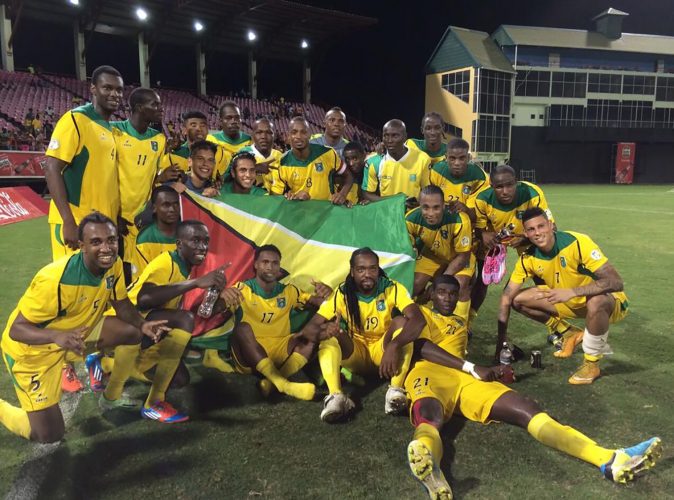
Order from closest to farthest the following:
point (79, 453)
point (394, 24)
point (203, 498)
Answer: point (203, 498)
point (79, 453)
point (394, 24)

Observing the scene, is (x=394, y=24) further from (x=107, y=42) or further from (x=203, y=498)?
(x=203, y=498)

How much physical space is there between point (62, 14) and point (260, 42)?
12020 millimetres

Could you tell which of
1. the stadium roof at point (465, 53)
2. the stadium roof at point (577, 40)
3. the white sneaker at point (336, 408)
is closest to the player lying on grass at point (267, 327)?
the white sneaker at point (336, 408)

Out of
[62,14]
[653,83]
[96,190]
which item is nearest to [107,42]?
[62,14]

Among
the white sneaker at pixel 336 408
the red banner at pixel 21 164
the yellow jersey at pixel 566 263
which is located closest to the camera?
the white sneaker at pixel 336 408

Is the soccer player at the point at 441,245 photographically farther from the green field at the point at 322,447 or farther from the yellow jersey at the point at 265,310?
the yellow jersey at the point at 265,310

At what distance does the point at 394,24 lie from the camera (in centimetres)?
4175

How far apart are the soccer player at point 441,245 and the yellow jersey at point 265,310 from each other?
1418mm

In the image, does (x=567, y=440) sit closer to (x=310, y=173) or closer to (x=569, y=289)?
(x=569, y=289)

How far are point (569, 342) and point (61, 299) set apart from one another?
402 cm

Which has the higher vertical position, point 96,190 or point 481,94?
point 481,94

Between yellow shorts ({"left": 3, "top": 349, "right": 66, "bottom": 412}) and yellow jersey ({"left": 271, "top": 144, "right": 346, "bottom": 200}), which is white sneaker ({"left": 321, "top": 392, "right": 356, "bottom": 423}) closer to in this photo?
yellow shorts ({"left": 3, "top": 349, "right": 66, "bottom": 412})

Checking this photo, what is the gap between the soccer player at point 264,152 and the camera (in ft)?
18.0

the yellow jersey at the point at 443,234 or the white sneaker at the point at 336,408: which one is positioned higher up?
the yellow jersey at the point at 443,234
